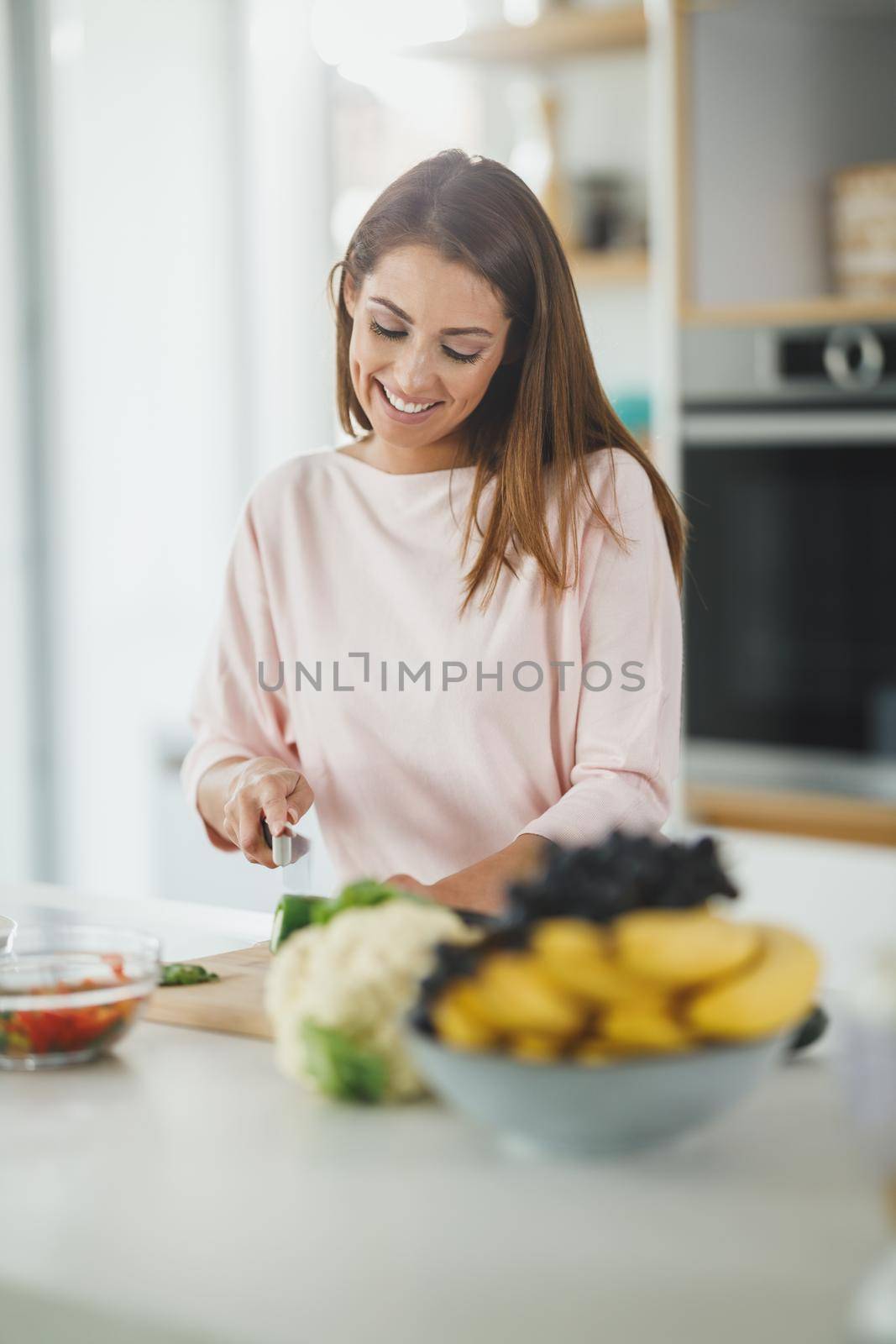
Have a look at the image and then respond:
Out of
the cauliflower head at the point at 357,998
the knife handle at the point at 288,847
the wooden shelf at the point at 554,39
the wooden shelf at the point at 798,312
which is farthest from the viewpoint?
the wooden shelf at the point at 554,39

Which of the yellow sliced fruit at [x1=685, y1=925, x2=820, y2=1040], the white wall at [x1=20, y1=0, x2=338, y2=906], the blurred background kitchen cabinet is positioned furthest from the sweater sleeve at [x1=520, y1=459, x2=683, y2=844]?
the white wall at [x1=20, y1=0, x2=338, y2=906]

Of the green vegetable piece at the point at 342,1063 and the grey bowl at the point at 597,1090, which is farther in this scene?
the green vegetable piece at the point at 342,1063

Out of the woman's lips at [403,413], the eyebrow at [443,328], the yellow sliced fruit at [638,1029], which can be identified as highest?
the eyebrow at [443,328]

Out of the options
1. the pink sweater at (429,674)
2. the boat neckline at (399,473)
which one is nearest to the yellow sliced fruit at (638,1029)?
the pink sweater at (429,674)

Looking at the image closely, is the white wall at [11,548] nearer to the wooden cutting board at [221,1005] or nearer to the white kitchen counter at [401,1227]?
the wooden cutting board at [221,1005]

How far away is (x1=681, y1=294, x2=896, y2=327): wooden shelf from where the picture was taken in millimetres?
2688

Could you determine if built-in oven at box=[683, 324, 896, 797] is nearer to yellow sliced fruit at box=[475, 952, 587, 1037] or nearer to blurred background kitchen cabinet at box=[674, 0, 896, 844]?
blurred background kitchen cabinet at box=[674, 0, 896, 844]

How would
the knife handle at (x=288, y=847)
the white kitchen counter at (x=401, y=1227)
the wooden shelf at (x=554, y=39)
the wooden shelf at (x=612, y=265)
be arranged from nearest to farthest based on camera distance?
the white kitchen counter at (x=401, y=1227) → the knife handle at (x=288, y=847) → the wooden shelf at (x=554, y=39) → the wooden shelf at (x=612, y=265)

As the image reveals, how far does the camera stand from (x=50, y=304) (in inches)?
143

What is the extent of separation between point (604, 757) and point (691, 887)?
0.62 meters

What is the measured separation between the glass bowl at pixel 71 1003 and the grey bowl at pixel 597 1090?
0.30 m

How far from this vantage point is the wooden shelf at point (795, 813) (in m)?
2.72

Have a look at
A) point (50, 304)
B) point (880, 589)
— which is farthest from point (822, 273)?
point (50, 304)

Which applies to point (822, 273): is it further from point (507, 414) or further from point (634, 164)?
point (507, 414)
